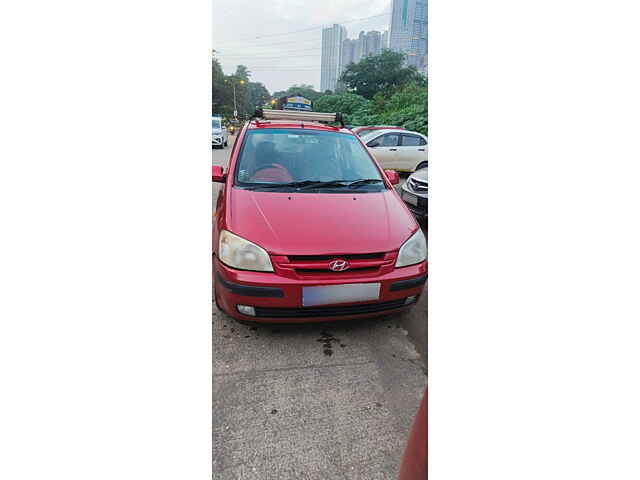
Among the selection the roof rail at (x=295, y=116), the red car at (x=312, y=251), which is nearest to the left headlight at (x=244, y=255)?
the red car at (x=312, y=251)

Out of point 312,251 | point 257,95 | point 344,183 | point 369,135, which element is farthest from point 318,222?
point 257,95

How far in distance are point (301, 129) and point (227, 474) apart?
269 cm

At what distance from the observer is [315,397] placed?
68.4 inches

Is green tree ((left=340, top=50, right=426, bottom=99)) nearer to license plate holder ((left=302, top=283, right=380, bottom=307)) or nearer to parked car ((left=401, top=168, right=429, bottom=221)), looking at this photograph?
parked car ((left=401, top=168, right=429, bottom=221))

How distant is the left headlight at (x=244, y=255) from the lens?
6.47 ft

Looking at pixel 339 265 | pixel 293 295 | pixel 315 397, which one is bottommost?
pixel 315 397

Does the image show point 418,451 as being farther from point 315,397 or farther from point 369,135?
point 369,135

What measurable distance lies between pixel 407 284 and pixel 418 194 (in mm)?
2546

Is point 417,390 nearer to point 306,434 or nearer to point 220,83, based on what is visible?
point 306,434

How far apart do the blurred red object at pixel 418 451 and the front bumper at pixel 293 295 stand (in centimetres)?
113

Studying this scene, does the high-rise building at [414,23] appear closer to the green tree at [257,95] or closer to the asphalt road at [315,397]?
the asphalt road at [315,397]

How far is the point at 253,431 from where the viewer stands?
153 cm

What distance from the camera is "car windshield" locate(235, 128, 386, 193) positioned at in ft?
8.85

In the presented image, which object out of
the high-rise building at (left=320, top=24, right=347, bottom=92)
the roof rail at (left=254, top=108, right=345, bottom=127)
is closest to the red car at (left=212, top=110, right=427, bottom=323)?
the roof rail at (left=254, top=108, right=345, bottom=127)
